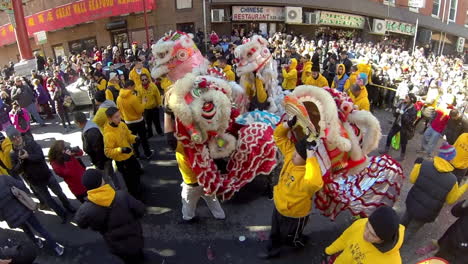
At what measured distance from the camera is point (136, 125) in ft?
18.4

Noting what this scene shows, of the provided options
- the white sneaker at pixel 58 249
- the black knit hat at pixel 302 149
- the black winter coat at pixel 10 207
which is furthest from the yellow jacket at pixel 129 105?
the black knit hat at pixel 302 149

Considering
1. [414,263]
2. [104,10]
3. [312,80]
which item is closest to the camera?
[414,263]

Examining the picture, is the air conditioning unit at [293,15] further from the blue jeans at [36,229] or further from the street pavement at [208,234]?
the blue jeans at [36,229]

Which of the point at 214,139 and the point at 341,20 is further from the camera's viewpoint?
the point at 341,20

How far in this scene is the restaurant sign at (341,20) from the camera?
62.2 ft

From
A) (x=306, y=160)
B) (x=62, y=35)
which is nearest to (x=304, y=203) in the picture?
(x=306, y=160)

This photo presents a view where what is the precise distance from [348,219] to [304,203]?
63.4 inches

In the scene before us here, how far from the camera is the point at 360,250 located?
7.58ft

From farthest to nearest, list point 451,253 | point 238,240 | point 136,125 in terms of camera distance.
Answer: point 136,125, point 238,240, point 451,253

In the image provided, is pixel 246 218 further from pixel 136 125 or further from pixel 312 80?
pixel 312 80

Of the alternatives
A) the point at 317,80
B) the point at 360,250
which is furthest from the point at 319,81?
the point at 360,250

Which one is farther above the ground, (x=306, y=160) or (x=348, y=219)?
(x=306, y=160)

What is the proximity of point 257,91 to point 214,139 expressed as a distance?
207 cm

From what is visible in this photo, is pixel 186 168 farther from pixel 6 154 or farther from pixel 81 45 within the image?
pixel 81 45
